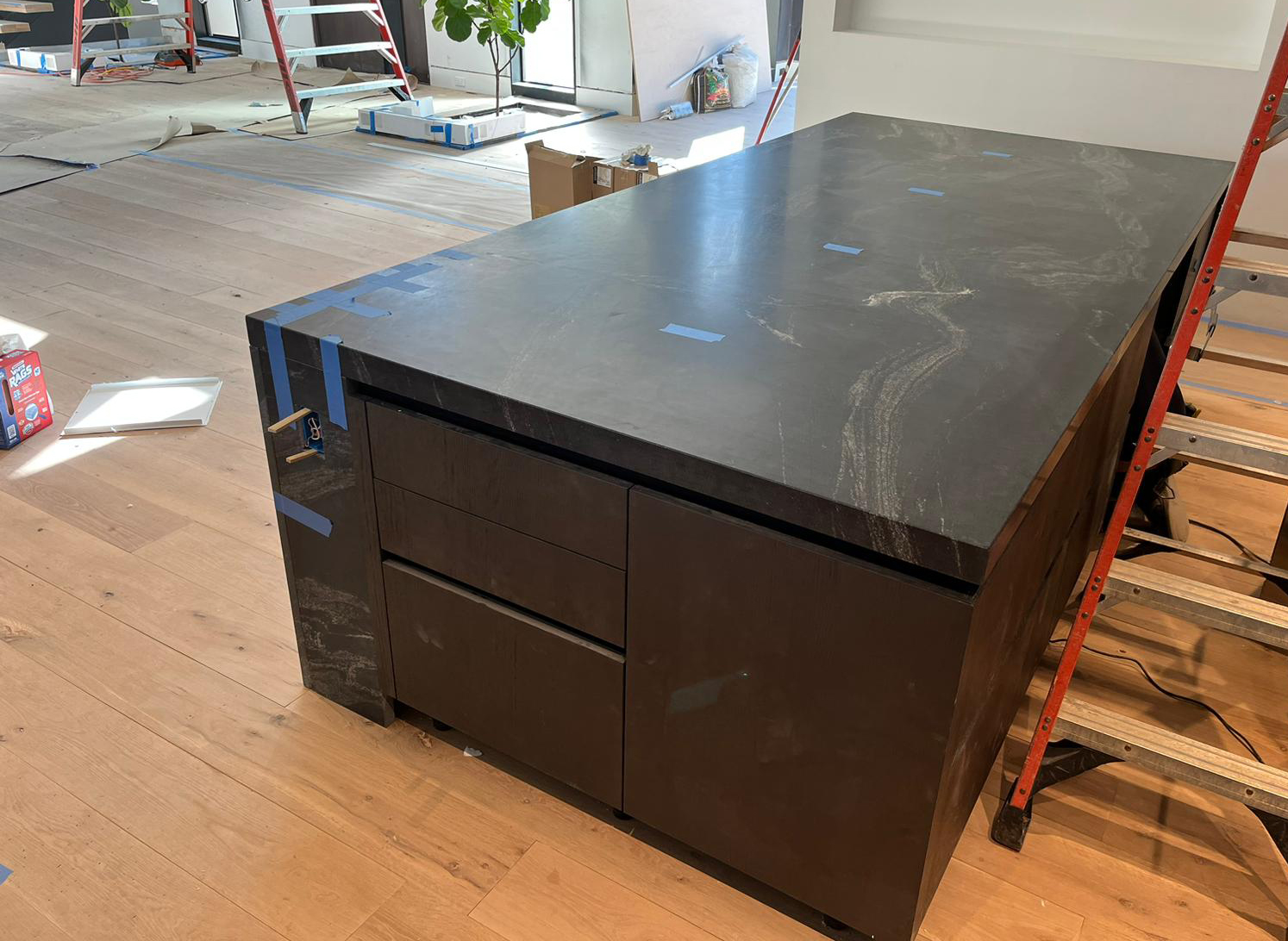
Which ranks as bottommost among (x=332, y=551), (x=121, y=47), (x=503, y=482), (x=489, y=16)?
(x=332, y=551)

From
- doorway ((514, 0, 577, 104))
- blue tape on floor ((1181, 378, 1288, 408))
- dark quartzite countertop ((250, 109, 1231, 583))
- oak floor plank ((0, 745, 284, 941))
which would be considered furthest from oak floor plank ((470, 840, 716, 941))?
doorway ((514, 0, 577, 104))

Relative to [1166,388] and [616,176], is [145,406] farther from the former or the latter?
[1166,388]

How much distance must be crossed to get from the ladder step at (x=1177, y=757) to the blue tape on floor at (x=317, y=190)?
11.0ft

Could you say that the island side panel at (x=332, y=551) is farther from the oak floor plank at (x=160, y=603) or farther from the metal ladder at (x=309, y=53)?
the metal ladder at (x=309, y=53)

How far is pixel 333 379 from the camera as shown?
4.61ft

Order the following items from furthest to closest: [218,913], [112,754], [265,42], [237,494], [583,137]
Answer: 1. [265,42]
2. [583,137]
3. [237,494]
4. [112,754]
5. [218,913]

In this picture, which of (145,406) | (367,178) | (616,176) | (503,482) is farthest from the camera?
(367,178)

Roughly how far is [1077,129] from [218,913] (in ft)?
11.5

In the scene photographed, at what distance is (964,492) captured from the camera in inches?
42.0

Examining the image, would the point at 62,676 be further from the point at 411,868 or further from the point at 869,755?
the point at 869,755

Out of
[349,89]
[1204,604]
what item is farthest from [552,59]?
[1204,604]

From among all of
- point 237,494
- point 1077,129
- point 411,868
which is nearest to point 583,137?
point 1077,129

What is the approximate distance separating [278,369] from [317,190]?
3848mm

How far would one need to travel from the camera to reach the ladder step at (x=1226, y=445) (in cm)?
141
